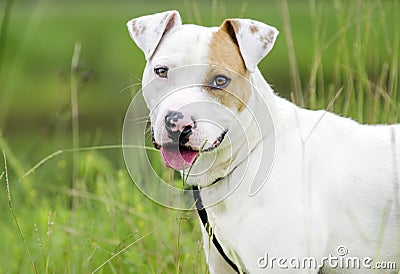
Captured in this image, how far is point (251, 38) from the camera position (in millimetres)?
2627

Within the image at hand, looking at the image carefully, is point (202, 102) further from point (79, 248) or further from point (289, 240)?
point (79, 248)

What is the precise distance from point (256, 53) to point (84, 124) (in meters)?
9.29

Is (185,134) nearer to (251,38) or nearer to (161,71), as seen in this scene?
(161,71)

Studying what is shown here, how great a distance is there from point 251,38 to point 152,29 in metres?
0.33

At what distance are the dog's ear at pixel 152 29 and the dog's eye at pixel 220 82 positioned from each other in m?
0.26

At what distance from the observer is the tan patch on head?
254 cm

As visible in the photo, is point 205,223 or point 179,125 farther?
point 205,223

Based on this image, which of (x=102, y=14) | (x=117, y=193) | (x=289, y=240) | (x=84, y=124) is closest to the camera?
(x=289, y=240)

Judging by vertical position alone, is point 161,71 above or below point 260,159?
above

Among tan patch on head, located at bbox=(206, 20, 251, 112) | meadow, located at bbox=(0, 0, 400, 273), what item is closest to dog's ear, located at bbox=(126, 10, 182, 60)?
tan patch on head, located at bbox=(206, 20, 251, 112)

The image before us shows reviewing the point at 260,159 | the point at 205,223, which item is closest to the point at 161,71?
the point at 260,159

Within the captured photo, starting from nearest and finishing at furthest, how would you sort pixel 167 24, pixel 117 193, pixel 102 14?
pixel 167 24 → pixel 117 193 → pixel 102 14

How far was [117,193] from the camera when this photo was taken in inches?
155

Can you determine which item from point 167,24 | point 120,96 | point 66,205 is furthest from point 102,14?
point 167,24
